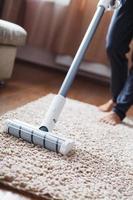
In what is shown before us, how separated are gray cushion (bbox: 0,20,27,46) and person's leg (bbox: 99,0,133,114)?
0.52 metres

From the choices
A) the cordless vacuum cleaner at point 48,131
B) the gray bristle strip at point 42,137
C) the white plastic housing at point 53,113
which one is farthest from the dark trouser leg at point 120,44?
the gray bristle strip at point 42,137

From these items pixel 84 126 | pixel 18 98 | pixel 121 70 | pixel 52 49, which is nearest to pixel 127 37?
pixel 121 70

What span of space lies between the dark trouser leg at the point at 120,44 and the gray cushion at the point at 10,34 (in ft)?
1.72

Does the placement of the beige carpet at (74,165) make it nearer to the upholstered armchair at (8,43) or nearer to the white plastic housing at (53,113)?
the white plastic housing at (53,113)

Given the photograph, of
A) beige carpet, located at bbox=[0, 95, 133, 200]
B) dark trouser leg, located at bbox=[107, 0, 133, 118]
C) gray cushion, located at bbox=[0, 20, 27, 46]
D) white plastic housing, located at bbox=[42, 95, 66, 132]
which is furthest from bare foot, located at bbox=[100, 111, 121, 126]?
gray cushion, located at bbox=[0, 20, 27, 46]

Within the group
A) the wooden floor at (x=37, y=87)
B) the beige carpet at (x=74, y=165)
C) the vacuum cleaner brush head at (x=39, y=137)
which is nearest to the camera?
the beige carpet at (x=74, y=165)

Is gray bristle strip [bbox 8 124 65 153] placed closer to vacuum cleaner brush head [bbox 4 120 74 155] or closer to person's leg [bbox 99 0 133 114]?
vacuum cleaner brush head [bbox 4 120 74 155]

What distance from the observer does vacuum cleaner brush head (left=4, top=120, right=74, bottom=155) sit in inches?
44.2

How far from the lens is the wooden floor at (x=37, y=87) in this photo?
178cm

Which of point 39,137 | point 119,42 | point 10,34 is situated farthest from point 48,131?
point 10,34

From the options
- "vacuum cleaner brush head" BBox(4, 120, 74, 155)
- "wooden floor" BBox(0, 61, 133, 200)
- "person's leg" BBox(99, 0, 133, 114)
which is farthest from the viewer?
"wooden floor" BBox(0, 61, 133, 200)

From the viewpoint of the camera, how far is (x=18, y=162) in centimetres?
100

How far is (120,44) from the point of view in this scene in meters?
1.74

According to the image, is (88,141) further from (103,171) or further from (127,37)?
(127,37)
